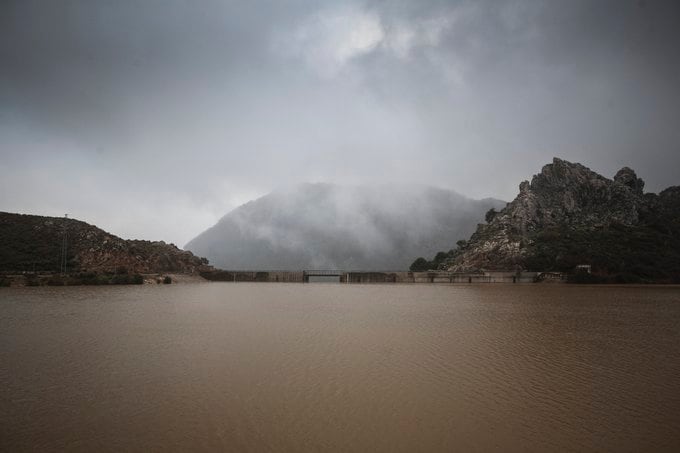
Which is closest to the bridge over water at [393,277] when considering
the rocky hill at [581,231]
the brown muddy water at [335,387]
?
the rocky hill at [581,231]

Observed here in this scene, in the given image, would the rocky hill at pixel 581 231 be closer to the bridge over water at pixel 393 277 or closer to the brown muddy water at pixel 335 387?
the bridge over water at pixel 393 277

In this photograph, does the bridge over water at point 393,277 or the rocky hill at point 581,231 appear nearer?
the rocky hill at point 581,231

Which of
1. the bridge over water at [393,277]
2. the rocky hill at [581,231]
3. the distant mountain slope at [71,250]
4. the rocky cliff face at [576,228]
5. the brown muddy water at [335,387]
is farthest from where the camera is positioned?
the bridge over water at [393,277]

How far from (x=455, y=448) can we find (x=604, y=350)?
10.5m

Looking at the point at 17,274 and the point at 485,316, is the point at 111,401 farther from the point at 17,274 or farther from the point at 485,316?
the point at 17,274

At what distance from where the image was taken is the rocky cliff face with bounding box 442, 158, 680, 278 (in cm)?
6900

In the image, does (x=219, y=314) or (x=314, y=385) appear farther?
(x=219, y=314)

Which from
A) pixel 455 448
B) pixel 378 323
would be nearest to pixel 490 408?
pixel 455 448

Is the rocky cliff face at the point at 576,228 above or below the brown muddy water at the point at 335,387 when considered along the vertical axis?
above

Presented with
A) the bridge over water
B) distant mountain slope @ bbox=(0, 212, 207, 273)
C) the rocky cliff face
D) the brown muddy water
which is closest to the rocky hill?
the rocky cliff face

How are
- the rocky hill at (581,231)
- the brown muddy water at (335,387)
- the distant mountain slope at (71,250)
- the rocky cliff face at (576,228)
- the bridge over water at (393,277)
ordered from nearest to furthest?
the brown muddy water at (335,387) → the distant mountain slope at (71,250) → the rocky hill at (581,231) → the rocky cliff face at (576,228) → the bridge over water at (393,277)

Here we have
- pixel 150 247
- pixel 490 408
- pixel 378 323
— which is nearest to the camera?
pixel 490 408

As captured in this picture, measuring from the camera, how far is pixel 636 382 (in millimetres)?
10047

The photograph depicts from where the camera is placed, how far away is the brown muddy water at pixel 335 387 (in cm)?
672
